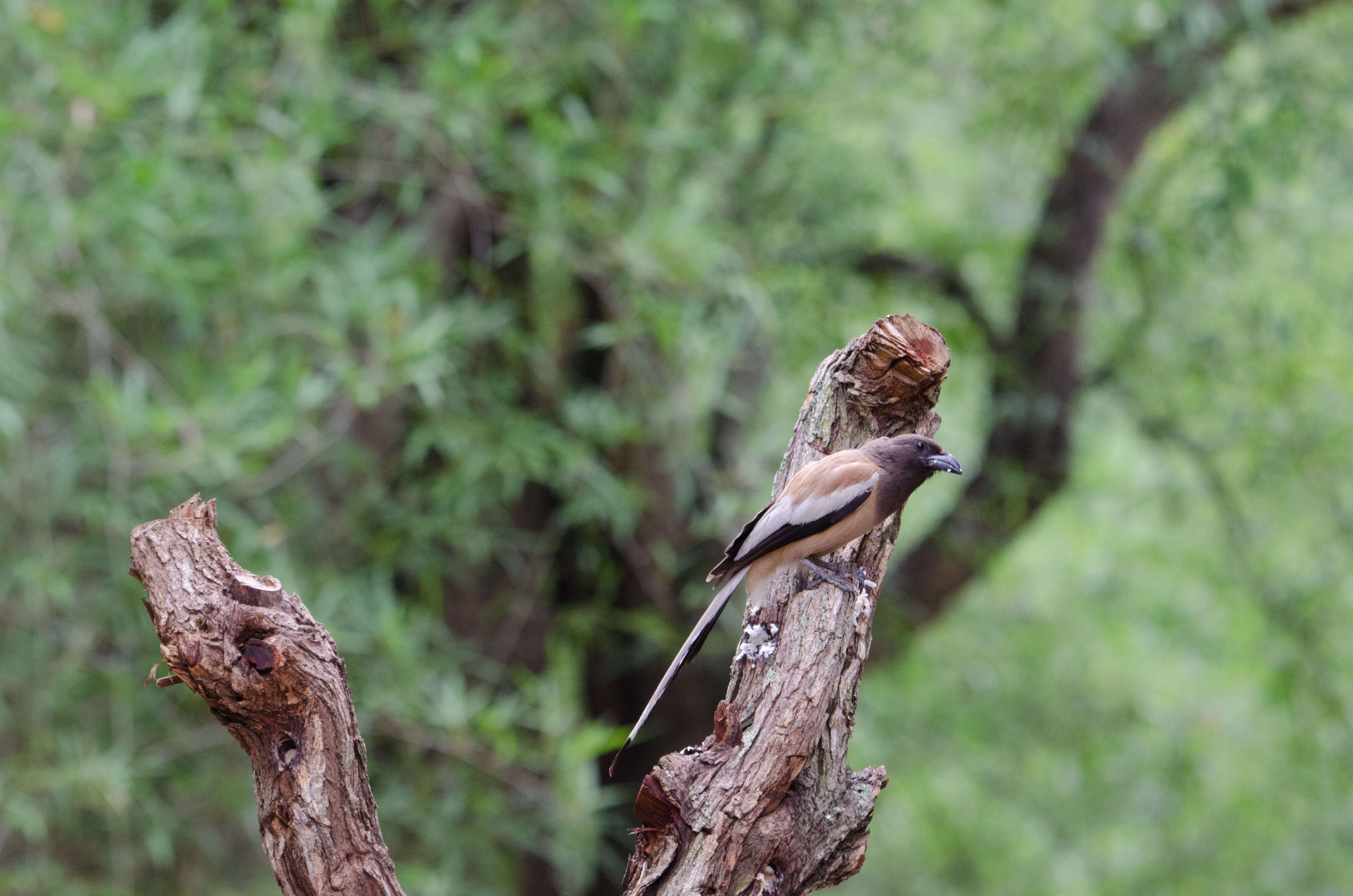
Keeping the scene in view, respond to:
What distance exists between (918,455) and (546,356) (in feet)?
8.70

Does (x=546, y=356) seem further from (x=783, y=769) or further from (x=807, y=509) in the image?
(x=783, y=769)

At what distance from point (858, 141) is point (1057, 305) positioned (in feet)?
3.81

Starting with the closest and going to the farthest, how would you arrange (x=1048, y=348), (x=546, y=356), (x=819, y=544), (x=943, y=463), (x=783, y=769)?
1. (x=783, y=769)
2. (x=819, y=544)
3. (x=943, y=463)
4. (x=546, y=356)
5. (x=1048, y=348)

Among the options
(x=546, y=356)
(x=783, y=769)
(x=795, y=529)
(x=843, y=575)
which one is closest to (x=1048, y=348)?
(x=546, y=356)

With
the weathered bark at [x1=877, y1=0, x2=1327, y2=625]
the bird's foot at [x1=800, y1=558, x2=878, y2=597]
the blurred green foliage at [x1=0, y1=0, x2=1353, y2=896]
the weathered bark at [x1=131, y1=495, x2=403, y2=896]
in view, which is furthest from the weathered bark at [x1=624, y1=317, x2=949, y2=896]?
the weathered bark at [x1=877, y1=0, x2=1327, y2=625]

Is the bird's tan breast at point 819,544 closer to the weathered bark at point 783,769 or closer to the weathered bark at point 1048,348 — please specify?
the weathered bark at point 783,769

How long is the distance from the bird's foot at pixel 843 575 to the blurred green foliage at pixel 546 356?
1716 millimetres

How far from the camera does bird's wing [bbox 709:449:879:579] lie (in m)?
1.98

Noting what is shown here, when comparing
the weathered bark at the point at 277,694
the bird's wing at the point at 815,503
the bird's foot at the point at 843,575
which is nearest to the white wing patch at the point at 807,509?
the bird's wing at the point at 815,503

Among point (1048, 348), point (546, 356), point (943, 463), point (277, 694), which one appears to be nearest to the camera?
point (277, 694)

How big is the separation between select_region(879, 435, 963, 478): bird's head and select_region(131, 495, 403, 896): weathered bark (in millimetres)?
984

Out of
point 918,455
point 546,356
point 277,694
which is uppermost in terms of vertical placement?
point 546,356

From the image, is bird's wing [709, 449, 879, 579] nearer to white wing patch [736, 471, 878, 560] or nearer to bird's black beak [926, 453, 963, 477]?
white wing patch [736, 471, 878, 560]

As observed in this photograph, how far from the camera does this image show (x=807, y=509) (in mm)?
1986
